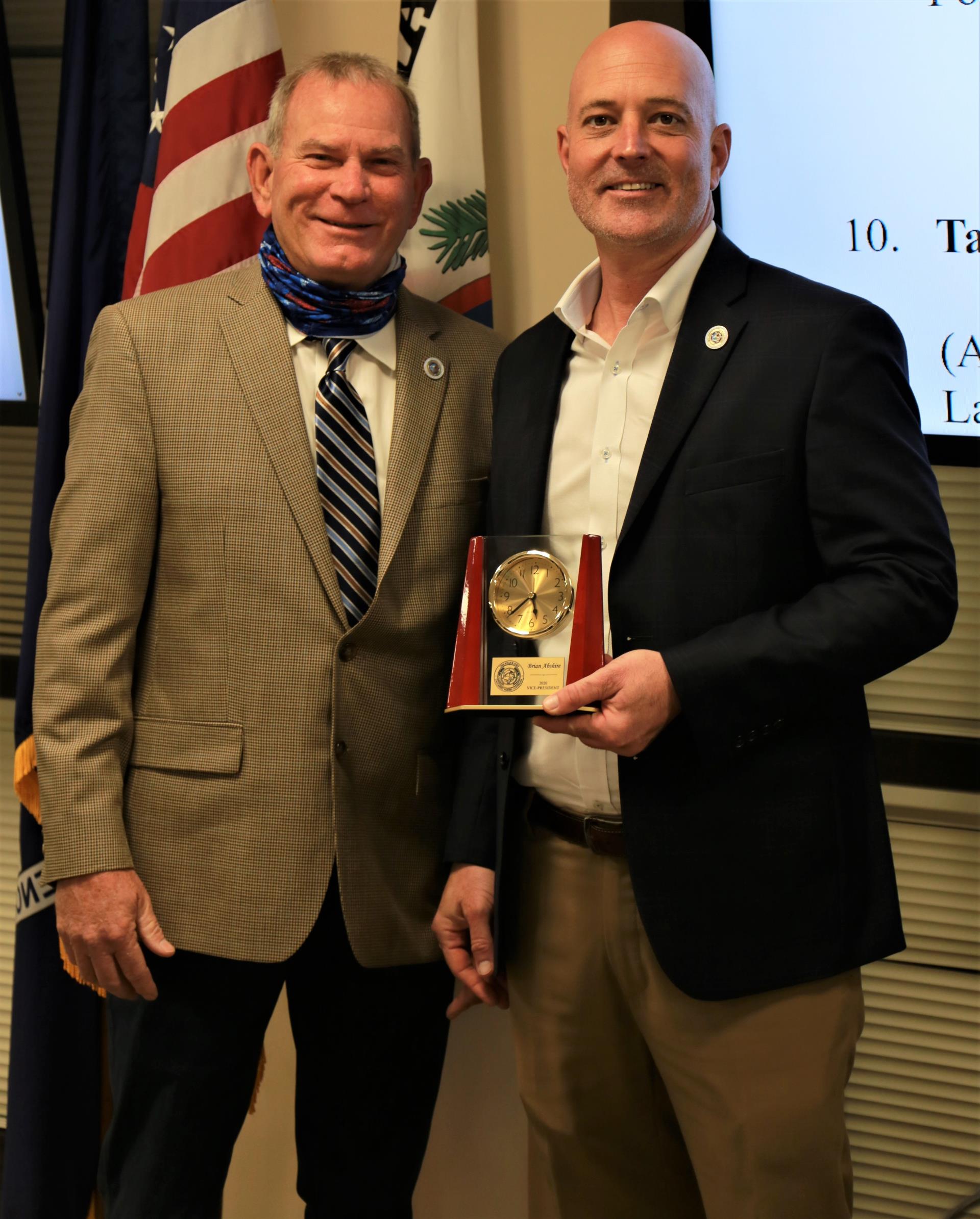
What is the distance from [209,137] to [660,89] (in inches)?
38.1

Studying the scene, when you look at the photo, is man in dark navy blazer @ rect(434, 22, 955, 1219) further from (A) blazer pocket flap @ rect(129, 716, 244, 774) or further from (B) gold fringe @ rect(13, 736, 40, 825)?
(B) gold fringe @ rect(13, 736, 40, 825)

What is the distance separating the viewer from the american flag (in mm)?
2092

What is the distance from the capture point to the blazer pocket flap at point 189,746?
1.59 metres

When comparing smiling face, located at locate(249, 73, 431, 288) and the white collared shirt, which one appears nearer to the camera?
the white collared shirt

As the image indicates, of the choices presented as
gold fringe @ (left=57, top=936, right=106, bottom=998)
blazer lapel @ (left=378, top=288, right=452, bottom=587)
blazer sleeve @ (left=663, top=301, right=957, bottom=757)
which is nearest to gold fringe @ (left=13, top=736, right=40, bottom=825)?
gold fringe @ (left=57, top=936, right=106, bottom=998)

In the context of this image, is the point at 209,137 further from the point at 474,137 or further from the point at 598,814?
the point at 598,814

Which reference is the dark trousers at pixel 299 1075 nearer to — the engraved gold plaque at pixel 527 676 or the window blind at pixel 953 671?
the engraved gold plaque at pixel 527 676

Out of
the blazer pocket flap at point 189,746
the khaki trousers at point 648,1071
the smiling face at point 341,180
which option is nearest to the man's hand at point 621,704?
the khaki trousers at point 648,1071

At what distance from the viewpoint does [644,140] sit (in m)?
1.53

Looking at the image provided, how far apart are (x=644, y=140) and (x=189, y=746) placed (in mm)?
1055

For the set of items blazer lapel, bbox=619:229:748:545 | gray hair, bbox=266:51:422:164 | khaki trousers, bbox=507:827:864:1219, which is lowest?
khaki trousers, bbox=507:827:864:1219

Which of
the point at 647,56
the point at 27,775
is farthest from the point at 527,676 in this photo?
the point at 27,775

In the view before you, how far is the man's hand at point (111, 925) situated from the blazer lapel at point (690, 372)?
84 cm

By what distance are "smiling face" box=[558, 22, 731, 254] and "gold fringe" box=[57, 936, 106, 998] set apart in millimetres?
1308
